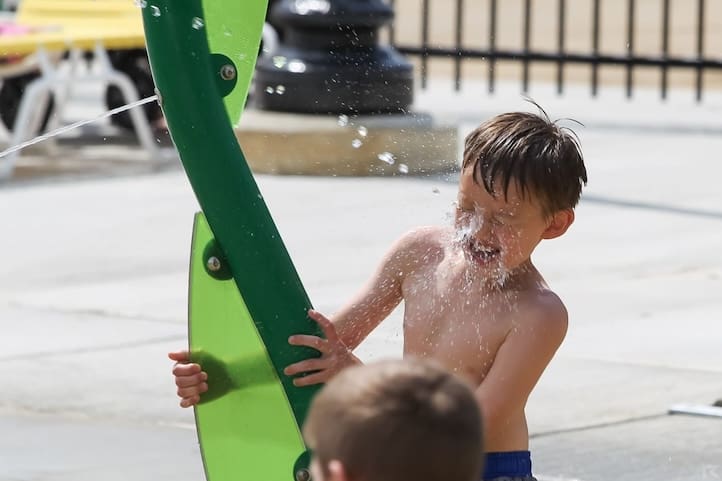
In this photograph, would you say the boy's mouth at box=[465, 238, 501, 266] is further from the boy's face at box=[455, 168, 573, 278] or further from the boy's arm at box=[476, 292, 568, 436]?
the boy's arm at box=[476, 292, 568, 436]

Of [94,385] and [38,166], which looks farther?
[38,166]

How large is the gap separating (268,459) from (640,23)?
18.1 m

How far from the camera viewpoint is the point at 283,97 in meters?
10.2

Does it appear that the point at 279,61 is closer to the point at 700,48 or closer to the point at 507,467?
the point at 700,48

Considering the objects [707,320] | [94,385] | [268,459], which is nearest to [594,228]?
[707,320]

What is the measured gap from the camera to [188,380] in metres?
2.90

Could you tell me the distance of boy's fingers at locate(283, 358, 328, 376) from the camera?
2.87 meters

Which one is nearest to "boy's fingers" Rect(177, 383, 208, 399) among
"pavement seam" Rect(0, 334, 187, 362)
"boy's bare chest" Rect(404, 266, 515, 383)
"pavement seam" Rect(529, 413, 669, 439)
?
"boy's bare chest" Rect(404, 266, 515, 383)

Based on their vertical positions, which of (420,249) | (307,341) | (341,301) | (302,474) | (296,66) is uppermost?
(420,249)

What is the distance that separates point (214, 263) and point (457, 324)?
1.40 ft

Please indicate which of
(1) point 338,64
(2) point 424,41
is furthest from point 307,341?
(2) point 424,41

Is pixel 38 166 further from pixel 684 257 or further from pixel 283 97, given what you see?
pixel 684 257

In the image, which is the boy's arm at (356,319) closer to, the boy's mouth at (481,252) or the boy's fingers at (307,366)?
the boy's fingers at (307,366)

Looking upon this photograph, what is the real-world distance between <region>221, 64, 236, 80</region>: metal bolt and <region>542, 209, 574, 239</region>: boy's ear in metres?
0.59
